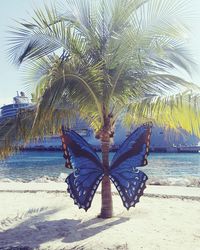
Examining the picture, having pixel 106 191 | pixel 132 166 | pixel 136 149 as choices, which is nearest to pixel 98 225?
pixel 106 191

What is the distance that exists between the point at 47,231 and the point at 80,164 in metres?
1.41

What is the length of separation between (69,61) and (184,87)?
6.90ft

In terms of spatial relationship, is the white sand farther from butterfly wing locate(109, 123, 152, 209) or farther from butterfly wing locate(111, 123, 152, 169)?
butterfly wing locate(111, 123, 152, 169)

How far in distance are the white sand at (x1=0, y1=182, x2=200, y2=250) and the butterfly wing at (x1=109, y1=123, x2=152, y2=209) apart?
1.88ft

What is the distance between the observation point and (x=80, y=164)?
7.04 meters

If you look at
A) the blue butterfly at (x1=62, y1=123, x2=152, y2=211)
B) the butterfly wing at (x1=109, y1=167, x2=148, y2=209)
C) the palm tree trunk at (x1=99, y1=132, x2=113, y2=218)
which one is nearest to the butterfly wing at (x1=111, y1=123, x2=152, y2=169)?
the blue butterfly at (x1=62, y1=123, x2=152, y2=211)

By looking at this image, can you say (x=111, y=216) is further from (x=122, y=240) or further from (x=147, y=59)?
(x=147, y=59)

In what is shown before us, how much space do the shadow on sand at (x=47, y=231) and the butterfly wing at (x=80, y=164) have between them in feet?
1.69

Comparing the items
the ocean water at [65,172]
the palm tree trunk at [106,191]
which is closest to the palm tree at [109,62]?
the palm tree trunk at [106,191]

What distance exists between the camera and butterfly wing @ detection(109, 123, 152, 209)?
22.7 feet

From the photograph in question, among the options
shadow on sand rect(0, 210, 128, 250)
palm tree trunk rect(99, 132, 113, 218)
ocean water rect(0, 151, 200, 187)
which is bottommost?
ocean water rect(0, 151, 200, 187)

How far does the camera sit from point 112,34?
6637 mm

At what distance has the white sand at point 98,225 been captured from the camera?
→ 18.6 feet

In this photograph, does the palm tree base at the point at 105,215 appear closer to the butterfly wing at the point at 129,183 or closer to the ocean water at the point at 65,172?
the butterfly wing at the point at 129,183
